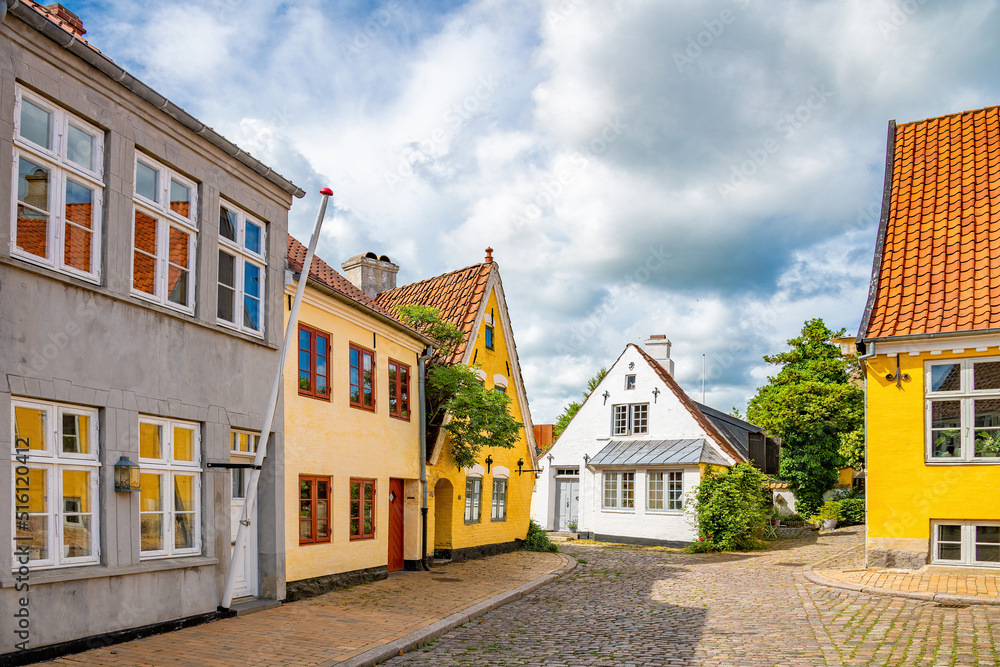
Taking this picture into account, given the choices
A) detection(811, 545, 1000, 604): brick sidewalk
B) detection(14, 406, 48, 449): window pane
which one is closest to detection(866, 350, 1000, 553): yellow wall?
detection(811, 545, 1000, 604): brick sidewalk

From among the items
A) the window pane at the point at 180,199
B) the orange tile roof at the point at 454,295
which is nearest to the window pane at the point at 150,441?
the window pane at the point at 180,199

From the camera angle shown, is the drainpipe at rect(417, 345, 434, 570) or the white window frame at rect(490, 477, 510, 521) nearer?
the drainpipe at rect(417, 345, 434, 570)

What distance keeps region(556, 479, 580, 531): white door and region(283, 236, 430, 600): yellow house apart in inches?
562

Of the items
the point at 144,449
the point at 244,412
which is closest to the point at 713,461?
the point at 244,412

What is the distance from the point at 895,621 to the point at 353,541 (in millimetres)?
8775

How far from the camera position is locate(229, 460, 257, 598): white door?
11789 millimetres

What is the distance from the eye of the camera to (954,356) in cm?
1527

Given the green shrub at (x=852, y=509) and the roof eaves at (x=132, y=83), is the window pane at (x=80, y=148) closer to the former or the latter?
the roof eaves at (x=132, y=83)

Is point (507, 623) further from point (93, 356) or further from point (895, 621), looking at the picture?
point (93, 356)

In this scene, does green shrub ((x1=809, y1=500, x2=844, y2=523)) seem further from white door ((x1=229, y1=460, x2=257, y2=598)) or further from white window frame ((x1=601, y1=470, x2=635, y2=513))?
white door ((x1=229, y1=460, x2=257, y2=598))

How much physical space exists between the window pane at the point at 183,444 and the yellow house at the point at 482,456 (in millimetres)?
8375

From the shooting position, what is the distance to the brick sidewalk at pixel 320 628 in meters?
8.36

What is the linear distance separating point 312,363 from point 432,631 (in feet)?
17.4

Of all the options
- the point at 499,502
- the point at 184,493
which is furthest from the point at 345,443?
the point at 499,502
